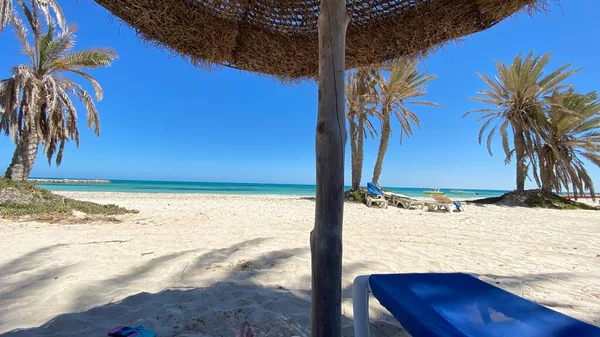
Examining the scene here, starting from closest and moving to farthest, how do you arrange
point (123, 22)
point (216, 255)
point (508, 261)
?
1. point (123, 22)
2. point (216, 255)
3. point (508, 261)

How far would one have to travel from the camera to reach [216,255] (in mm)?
3695

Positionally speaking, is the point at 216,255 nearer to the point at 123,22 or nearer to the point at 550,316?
the point at 123,22

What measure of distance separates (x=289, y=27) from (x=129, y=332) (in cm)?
237

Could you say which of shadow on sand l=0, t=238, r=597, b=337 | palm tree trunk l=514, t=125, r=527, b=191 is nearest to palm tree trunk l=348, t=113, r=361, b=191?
palm tree trunk l=514, t=125, r=527, b=191

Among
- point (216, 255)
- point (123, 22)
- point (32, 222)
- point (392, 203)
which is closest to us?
point (123, 22)

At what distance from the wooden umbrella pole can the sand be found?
31.3 inches

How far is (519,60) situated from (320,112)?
19275 millimetres

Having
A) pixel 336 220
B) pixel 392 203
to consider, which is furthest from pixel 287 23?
pixel 392 203

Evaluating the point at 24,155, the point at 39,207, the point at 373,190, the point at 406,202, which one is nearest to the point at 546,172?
the point at 406,202

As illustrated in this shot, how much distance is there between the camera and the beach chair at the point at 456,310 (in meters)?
1.21

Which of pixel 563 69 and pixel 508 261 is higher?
pixel 563 69

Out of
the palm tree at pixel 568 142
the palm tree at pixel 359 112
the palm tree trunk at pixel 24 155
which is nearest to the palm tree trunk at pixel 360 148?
the palm tree at pixel 359 112

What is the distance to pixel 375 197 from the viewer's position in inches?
525

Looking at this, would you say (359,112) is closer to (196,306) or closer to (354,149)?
(354,149)
